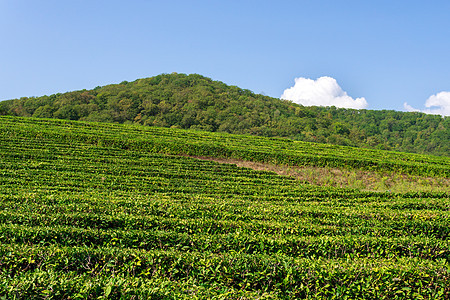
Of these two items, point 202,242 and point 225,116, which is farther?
point 225,116

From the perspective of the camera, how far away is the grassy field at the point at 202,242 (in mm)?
5883

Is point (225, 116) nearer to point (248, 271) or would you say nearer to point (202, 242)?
point (202, 242)

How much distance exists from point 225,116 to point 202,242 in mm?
69081

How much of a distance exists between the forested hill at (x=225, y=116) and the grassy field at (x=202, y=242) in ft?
160

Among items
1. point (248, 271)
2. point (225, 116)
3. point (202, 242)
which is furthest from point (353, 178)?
point (225, 116)

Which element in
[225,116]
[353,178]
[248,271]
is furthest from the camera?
[225,116]

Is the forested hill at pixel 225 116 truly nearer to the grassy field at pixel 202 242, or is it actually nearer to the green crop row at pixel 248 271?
the grassy field at pixel 202 242

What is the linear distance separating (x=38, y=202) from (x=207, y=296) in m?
8.59

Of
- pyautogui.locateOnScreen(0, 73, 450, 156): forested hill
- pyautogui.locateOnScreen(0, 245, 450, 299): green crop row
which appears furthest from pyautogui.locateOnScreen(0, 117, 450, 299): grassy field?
pyautogui.locateOnScreen(0, 73, 450, 156): forested hill

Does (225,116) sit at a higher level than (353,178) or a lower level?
higher

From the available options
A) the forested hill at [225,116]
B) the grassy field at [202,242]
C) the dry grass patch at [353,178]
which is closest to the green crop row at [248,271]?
the grassy field at [202,242]

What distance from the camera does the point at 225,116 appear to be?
76125mm

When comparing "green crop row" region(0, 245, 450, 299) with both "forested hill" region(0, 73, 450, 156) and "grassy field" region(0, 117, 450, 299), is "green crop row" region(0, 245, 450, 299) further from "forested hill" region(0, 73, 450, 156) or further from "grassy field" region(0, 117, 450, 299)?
"forested hill" region(0, 73, 450, 156)

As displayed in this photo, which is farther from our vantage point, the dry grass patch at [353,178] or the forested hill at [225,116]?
the forested hill at [225,116]
